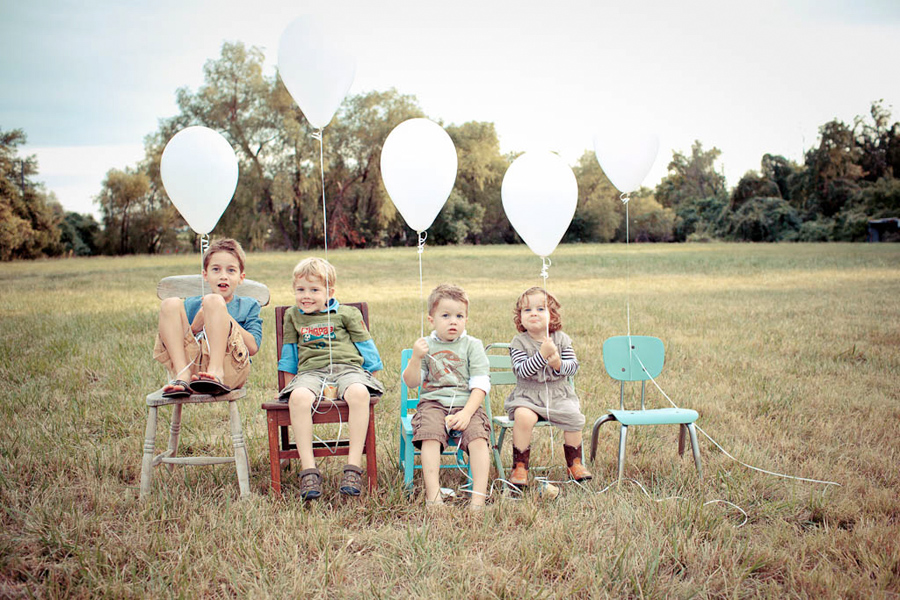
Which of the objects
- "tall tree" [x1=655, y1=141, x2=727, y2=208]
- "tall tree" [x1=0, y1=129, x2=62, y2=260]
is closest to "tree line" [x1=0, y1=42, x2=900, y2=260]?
"tall tree" [x1=0, y1=129, x2=62, y2=260]

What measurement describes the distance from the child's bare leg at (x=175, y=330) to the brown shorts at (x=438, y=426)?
127 cm

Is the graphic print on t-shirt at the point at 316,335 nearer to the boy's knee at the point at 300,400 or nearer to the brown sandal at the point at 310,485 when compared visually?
the boy's knee at the point at 300,400

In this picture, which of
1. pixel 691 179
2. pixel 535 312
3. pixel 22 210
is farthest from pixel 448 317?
pixel 691 179

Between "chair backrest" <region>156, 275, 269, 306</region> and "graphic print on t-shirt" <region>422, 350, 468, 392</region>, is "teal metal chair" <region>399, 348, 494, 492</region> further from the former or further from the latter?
"chair backrest" <region>156, 275, 269, 306</region>

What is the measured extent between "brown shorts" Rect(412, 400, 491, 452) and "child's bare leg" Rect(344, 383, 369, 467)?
272mm

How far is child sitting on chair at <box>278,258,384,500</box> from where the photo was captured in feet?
11.1

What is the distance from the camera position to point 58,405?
201 inches

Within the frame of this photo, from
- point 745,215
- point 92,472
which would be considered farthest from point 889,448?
point 745,215

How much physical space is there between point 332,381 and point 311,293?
509mm

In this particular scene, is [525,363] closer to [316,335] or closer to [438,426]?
[438,426]

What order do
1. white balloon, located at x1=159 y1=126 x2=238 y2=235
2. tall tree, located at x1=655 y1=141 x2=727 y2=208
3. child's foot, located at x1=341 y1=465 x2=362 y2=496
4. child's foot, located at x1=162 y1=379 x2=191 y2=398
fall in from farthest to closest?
1. tall tree, located at x1=655 y1=141 x2=727 y2=208
2. white balloon, located at x1=159 y1=126 x2=238 y2=235
3. child's foot, located at x1=162 y1=379 x2=191 y2=398
4. child's foot, located at x1=341 y1=465 x2=362 y2=496

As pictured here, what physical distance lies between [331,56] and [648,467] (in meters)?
2.99

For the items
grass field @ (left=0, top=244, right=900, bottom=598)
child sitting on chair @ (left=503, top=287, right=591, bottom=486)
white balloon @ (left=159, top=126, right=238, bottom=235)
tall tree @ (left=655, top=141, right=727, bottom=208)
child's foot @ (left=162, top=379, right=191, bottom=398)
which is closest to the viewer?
grass field @ (left=0, top=244, right=900, bottom=598)

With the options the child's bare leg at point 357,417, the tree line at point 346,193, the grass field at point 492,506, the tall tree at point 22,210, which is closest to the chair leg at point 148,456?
the grass field at point 492,506
